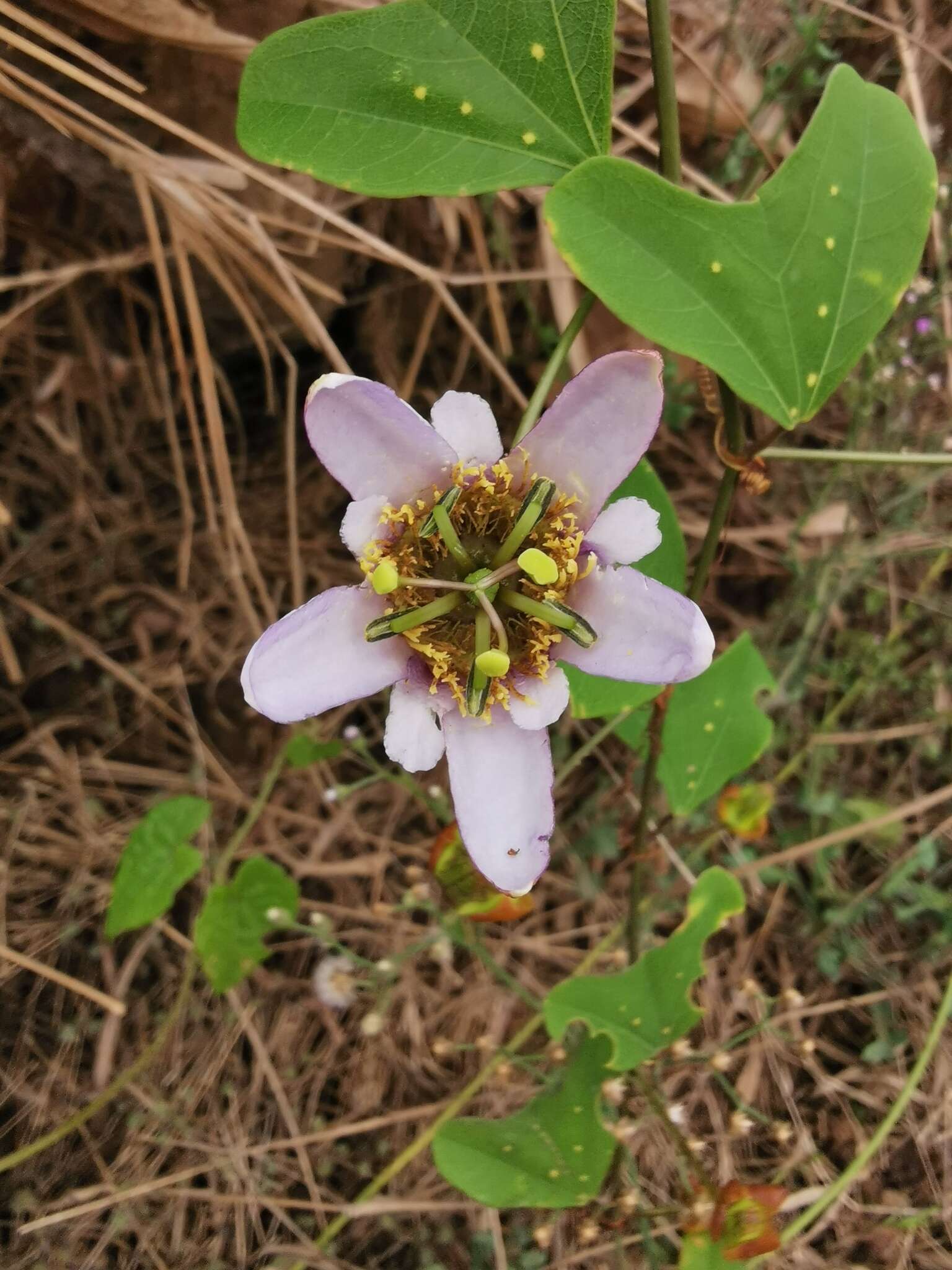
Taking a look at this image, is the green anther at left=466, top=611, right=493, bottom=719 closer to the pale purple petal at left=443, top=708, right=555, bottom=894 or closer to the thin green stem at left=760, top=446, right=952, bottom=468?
the pale purple petal at left=443, top=708, right=555, bottom=894

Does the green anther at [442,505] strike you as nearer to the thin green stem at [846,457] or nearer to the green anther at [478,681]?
the green anther at [478,681]

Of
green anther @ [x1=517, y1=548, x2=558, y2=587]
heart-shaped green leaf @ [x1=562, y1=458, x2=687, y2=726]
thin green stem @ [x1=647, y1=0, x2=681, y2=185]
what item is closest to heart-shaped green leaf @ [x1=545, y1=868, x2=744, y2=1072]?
heart-shaped green leaf @ [x1=562, y1=458, x2=687, y2=726]

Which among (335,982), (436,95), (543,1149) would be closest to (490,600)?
(436,95)

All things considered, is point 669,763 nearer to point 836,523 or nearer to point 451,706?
point 451,706

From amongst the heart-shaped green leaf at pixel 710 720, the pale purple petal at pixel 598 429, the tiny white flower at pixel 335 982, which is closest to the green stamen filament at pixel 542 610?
the pale purple petal at pixel 598 429

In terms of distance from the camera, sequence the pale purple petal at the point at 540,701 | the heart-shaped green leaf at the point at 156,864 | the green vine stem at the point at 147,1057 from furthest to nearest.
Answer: the green vine stem at the point at 147,1057 → the heart-shaped green leaf at the point at 156,864 → the pale purple petal at the point at 540,701

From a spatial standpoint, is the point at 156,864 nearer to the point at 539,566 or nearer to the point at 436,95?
the point at 539,566

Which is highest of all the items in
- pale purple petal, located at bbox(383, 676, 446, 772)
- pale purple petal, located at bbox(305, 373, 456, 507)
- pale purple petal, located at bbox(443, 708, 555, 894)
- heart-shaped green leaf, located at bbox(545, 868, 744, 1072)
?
pale purple petal, located at bbox(305, 373, 456, 507)
